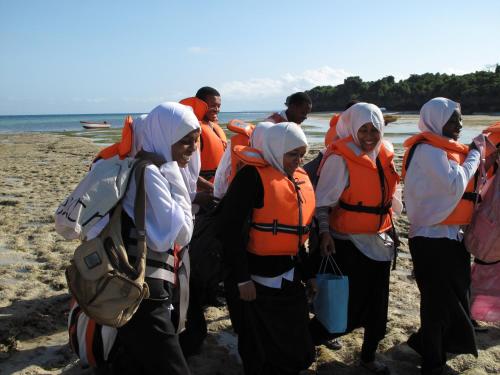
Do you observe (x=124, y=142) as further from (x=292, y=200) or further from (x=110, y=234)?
(x=292, y=200)

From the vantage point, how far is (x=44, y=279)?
16.0ft

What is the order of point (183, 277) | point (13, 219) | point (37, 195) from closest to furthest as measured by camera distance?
point (183, 277) → point (13, 219) → point (37, 195)

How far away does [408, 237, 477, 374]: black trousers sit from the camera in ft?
10.3

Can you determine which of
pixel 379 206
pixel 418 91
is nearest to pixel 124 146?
pixel 379 206

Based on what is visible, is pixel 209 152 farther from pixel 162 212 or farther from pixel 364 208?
pixel 162 212

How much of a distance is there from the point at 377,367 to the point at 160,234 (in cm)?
195

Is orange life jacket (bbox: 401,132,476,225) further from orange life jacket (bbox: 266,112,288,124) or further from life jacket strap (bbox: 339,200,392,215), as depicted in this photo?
orange life jacket (bbox: 266,112,288,124)

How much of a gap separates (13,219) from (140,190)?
19.4 ft

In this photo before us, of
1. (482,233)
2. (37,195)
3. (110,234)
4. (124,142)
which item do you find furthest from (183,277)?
(37,195)

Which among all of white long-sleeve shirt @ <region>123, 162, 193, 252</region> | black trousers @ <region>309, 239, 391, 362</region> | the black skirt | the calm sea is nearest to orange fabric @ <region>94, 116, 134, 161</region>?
white long-sleeve shirt @ <region>123, 162, 193, 252</region>

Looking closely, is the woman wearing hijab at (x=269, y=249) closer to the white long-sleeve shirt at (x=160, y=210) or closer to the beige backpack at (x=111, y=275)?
the white long-sleeve shirt at (x=160, y=210)

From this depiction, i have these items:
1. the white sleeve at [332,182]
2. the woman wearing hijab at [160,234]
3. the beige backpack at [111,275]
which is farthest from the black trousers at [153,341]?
the white sleeve at [332,182]

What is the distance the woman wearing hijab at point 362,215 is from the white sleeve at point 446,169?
0.93 feet

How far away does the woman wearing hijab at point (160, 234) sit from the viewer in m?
2.27
